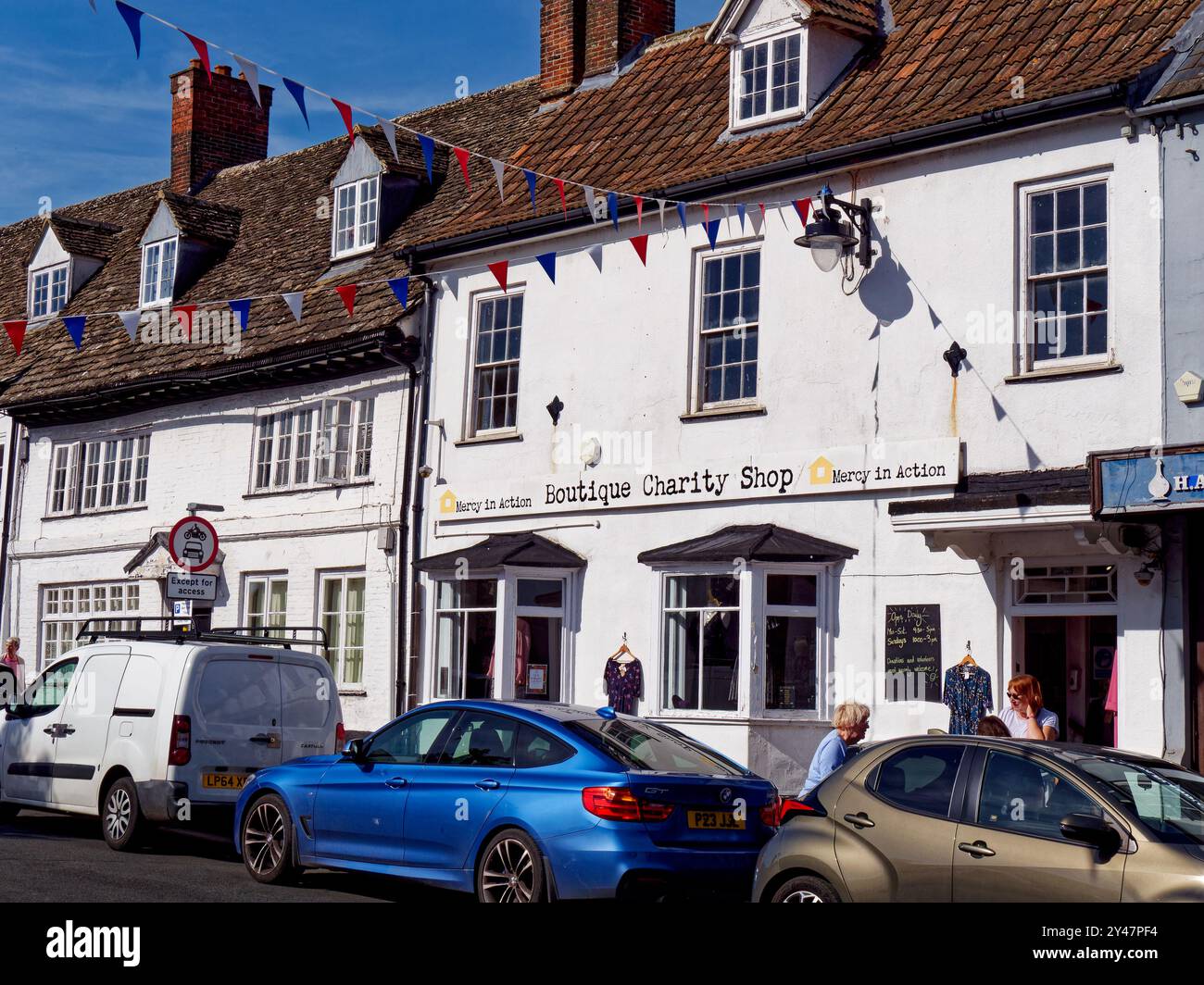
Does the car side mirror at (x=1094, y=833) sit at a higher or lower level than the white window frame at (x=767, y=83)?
lower

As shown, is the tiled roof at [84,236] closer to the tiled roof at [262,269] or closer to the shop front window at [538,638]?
the tiled roof at [262,269]

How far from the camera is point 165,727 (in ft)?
45.7

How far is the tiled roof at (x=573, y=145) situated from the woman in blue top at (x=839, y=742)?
21.5ft

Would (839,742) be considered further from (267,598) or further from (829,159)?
(267,598)

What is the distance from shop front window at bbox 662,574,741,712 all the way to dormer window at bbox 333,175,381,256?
8.94 metres

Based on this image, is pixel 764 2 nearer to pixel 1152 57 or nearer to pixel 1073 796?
pixel 1152 57

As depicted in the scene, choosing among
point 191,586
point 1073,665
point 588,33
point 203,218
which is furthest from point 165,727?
point 203,218

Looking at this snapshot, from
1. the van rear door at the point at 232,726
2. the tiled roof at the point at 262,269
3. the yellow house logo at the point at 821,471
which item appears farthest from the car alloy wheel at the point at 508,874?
the tiled roof at the point at 262,269

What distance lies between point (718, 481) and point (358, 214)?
9.50m

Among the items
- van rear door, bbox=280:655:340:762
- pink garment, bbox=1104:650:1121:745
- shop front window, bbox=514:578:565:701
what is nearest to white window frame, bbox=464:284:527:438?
shop front window, bbox=514:578:565:701

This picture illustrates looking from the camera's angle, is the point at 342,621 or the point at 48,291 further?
the point at 48,291

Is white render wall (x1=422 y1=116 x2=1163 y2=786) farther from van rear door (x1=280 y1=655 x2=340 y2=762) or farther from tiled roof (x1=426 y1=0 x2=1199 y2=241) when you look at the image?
van rear door (x1=280 y1=655 x2=340 y2=762)

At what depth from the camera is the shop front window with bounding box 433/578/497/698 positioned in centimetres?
2008

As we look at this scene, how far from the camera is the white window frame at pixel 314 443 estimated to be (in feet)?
73.6
